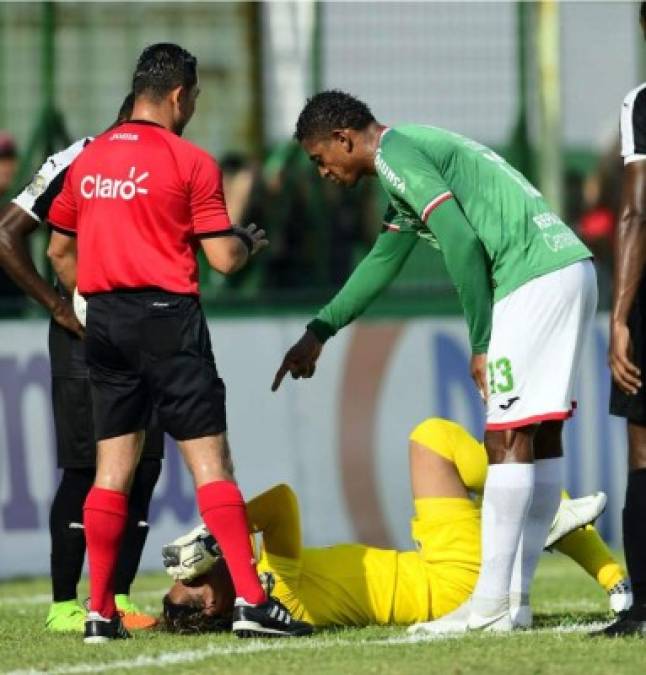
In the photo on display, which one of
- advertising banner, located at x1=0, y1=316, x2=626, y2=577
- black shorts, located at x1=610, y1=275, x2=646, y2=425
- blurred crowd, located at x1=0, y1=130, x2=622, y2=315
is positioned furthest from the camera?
blurred crowd, located at x1=0, y1=130, x2=622, y2=315

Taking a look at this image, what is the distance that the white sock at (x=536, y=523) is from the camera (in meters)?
7.25

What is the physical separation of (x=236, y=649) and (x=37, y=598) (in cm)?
336

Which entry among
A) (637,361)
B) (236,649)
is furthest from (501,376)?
(236,649)

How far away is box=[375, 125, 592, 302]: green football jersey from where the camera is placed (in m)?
6.99

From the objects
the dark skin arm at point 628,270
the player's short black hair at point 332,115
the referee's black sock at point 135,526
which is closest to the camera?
the dark skin arm at point 628,270

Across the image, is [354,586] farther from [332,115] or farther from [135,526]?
[332,115]

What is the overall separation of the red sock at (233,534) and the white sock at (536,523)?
41.5 inches

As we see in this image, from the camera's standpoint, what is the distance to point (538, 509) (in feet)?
24.0

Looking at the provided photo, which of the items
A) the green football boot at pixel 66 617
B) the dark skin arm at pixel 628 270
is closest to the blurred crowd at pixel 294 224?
the green football boot at pixel 66 617

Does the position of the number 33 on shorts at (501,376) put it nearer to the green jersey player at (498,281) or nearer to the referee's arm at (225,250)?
the green jersey player at (498,281)

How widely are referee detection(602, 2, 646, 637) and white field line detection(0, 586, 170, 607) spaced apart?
3559 mm

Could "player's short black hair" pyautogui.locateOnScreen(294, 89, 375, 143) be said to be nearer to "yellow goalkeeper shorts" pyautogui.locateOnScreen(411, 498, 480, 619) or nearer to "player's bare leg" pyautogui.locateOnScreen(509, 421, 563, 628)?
"player's bare leg" pyautogui.locateOnScreen(509, 421, 563, 628)

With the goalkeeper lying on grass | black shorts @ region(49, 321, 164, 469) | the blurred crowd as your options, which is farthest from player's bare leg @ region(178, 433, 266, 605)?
the blurred crowd

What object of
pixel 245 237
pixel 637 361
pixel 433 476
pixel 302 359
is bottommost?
pixel 433 476
